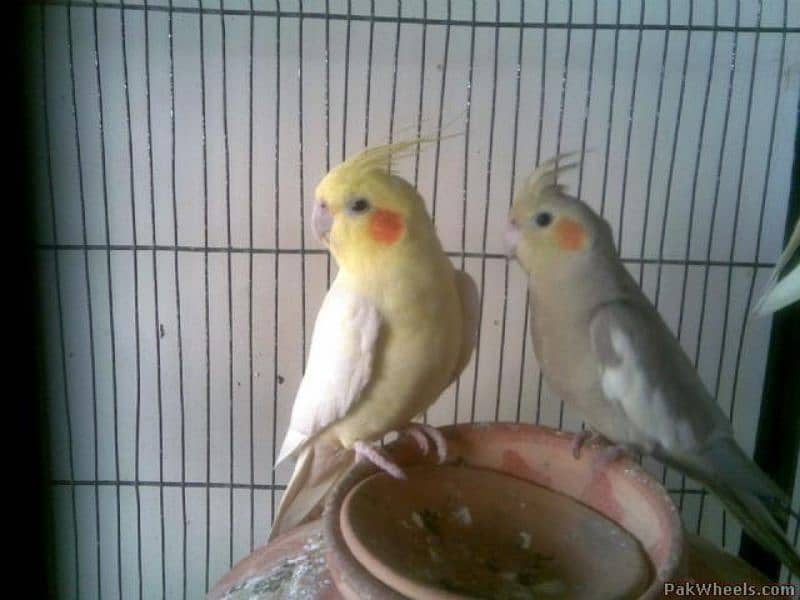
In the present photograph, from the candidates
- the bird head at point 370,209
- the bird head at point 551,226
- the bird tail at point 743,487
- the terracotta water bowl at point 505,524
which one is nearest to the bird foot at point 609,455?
the terracotta water bowl at point 505,524

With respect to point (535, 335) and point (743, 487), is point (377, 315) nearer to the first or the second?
point (535, 335)

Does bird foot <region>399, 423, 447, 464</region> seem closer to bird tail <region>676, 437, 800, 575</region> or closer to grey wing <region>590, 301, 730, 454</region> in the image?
grey wing <region>590, 301, 730, 454</region>

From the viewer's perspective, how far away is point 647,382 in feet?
2.99

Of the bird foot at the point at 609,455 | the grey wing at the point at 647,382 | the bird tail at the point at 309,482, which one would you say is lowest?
the bird tail at the point at 309,482

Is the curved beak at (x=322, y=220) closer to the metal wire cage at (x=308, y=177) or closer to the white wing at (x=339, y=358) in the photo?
the white wing at (x=339, y=358)

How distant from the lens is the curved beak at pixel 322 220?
100 centimetres

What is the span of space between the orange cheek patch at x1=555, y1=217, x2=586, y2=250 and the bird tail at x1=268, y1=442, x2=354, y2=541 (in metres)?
0.47

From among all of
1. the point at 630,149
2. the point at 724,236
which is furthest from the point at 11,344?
the point at 724,236

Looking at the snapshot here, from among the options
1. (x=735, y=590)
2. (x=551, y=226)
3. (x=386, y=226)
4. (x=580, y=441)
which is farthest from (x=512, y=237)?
(x=735, y=590)

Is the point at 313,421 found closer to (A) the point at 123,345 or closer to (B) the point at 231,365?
(B) the point at 231,365

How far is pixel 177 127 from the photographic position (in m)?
1.30

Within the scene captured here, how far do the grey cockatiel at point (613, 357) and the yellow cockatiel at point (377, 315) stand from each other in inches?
5.7

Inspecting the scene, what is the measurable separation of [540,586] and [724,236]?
2.84 ft

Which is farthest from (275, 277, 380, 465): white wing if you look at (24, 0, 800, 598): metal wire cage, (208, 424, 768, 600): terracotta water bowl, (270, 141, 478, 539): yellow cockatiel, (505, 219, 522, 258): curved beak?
(24, 0, 800, 598): metal wire cage
